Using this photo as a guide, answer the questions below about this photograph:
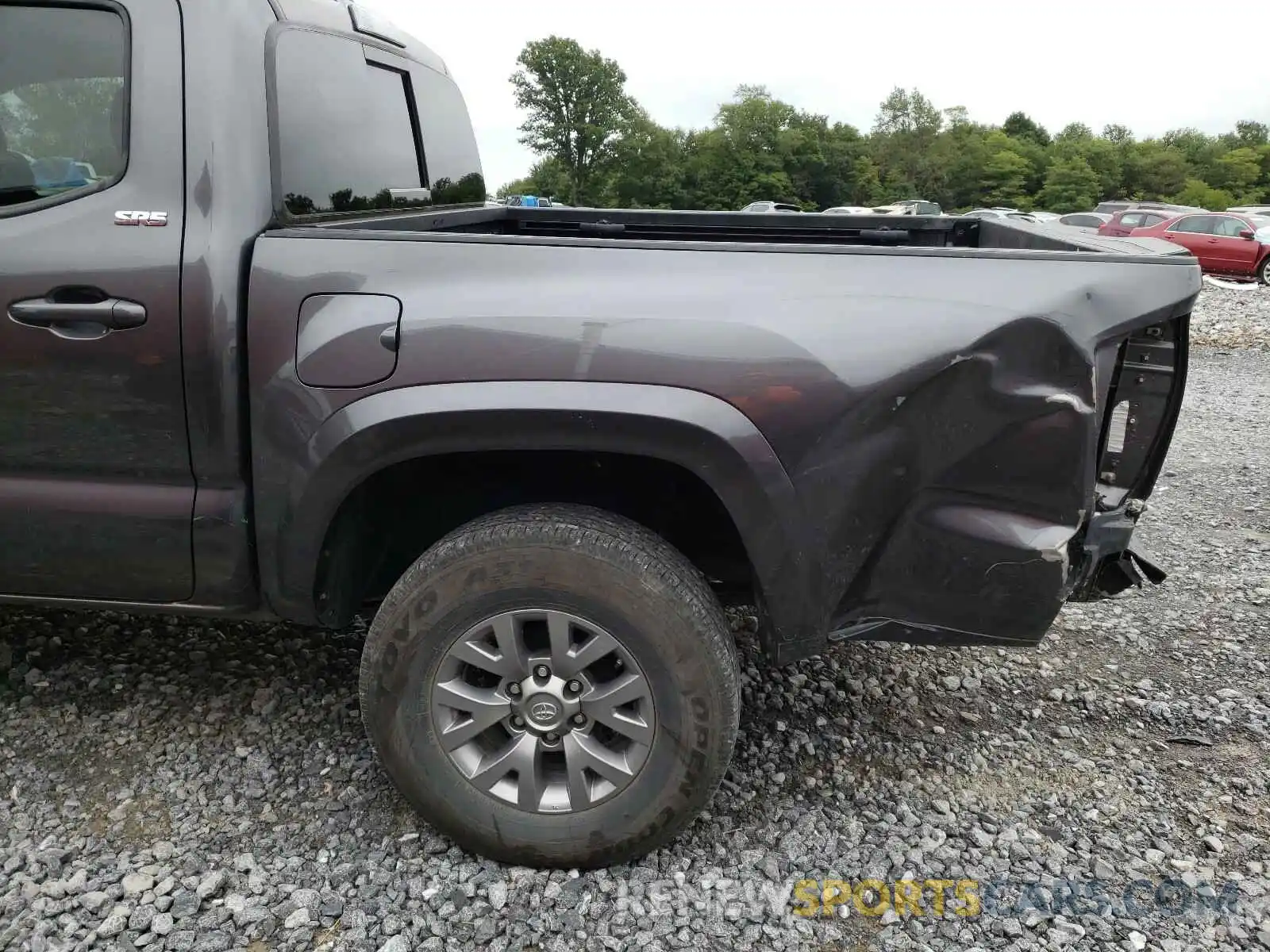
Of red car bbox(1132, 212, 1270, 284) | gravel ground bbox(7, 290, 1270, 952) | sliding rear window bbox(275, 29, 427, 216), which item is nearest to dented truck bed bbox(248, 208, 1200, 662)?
sliding rear window bbox(275, 29, 427, 216)

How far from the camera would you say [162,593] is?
7.54 feet

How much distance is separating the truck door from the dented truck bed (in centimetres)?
25

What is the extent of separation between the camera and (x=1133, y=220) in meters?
23.5

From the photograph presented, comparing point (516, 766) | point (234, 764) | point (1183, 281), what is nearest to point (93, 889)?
point (234, 764)

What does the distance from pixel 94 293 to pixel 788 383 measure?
5.24 ft

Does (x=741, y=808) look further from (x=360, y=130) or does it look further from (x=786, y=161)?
(x=786, y=161)

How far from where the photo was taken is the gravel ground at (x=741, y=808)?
2.12 metres

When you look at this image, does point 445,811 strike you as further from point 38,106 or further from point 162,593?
point 38,106

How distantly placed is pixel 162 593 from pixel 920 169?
8228 centimetres

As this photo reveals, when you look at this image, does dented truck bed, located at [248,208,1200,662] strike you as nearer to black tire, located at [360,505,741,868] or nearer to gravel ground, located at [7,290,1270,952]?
black tire, located at [360,505,741,868]

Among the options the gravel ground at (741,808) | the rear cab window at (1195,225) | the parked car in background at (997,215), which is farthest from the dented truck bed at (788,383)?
the rear cab window at (1195,225)

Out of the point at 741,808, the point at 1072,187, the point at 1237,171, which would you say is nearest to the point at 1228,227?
the point at 741,808

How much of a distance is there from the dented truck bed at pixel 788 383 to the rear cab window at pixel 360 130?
0.32m
